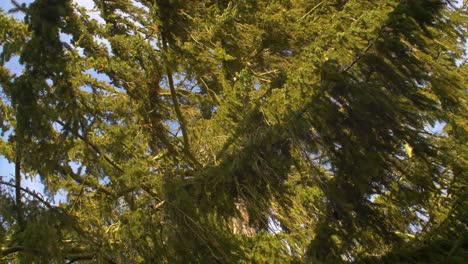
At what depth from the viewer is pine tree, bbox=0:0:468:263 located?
17.8ft

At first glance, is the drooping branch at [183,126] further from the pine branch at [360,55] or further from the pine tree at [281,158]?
the pine branch at [360,55]

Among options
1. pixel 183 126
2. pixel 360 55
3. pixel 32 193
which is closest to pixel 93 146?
pixel 32 193

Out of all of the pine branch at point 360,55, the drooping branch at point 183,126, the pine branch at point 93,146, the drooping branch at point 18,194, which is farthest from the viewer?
the drooping branch at point 183,126

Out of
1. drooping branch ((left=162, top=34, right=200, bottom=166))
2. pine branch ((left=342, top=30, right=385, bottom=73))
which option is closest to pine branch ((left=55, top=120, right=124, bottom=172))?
drooping branch ((left=162, top=34, right=200, bottom=166))

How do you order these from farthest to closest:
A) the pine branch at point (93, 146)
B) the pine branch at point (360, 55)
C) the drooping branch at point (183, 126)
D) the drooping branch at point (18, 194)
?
the drooping branch at point (183, 126) < the pine branch at point (93, 146) < the drooping branch at point (18, 194) < the pine branch at point (360, 55)

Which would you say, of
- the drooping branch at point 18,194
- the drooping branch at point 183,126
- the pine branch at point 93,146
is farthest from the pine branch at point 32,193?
the drooping branch at point 183,126

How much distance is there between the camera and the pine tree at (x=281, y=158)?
213 inches

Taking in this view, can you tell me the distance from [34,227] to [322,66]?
3.15 meters

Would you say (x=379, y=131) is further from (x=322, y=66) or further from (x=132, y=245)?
(x=132, y=245)

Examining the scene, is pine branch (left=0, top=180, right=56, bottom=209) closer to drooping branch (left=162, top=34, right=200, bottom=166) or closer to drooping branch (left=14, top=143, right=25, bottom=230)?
drooping branch (left=14, top=143, right=25, bottom=230)

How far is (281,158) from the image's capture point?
18.9 feet

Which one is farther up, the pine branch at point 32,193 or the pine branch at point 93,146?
the pine branch at point 93,146

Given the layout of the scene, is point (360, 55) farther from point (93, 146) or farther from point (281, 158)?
point (93, 146)

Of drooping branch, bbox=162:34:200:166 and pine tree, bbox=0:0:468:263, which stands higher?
drooping branch, bbox=162:34:200:166
